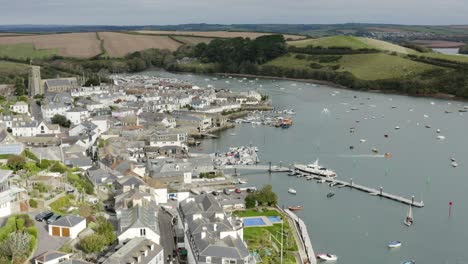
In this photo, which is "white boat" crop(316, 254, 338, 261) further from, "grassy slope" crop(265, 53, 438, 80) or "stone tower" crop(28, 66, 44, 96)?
"grassy slope" crop(265, 53, 438, 80)

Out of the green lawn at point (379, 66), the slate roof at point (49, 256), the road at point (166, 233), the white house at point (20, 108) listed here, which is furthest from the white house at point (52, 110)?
the green lawn at point (379, 66)

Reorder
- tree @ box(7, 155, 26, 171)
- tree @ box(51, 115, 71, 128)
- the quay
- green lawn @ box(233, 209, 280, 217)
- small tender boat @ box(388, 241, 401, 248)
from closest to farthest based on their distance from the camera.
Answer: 1. the quay
2. small tender boat @ box(388, 241, 401, 248)
3. tree @ box(7, 155, 26, 171)
4. green lawn @ box(233, 209, 280, 217)
5. tree @ box(51, 115, 71, 128)

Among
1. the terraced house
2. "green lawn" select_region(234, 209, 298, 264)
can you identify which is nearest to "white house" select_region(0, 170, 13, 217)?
the terraced house

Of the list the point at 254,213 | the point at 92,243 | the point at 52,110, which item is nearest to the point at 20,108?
the point at 52,110

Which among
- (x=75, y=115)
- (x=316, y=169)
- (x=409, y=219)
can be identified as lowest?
(x=409, y=219)

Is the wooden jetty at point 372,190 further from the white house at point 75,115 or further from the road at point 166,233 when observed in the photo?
the white house at point 75,115

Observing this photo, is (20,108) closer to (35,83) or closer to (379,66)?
(35,83)
